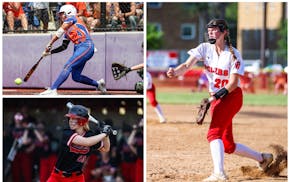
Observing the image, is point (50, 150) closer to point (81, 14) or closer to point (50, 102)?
point (50, 102)

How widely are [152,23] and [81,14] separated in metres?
50.0

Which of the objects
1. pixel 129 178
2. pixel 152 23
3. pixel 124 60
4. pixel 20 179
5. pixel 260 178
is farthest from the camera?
pixel 152 23

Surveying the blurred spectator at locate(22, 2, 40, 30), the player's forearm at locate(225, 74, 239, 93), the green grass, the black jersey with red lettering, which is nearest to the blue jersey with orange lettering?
the blurred spectator at locate(22, 2, 40, 30)

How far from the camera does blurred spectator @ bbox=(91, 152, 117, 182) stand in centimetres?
871

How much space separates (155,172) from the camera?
9055mm

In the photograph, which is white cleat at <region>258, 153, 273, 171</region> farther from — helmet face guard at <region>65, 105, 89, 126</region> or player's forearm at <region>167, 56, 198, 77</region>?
helmet face guard at <region>65, 105, 89, 126</region>

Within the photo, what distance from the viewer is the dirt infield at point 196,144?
9055 millimetres

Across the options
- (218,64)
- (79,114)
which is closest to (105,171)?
(218,64)

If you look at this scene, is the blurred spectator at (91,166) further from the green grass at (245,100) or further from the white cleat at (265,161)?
the green grass at (245,100)

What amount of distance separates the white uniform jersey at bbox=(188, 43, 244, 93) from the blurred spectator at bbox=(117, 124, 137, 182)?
39.6 inches

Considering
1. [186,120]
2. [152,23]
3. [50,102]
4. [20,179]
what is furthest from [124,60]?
[152,23]

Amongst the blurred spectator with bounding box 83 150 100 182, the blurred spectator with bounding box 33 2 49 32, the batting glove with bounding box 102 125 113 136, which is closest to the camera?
the batting glove with bounding box 102 125 113 136

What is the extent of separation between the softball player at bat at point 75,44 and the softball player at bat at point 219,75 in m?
0.86

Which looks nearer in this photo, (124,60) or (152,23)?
(124,60)
